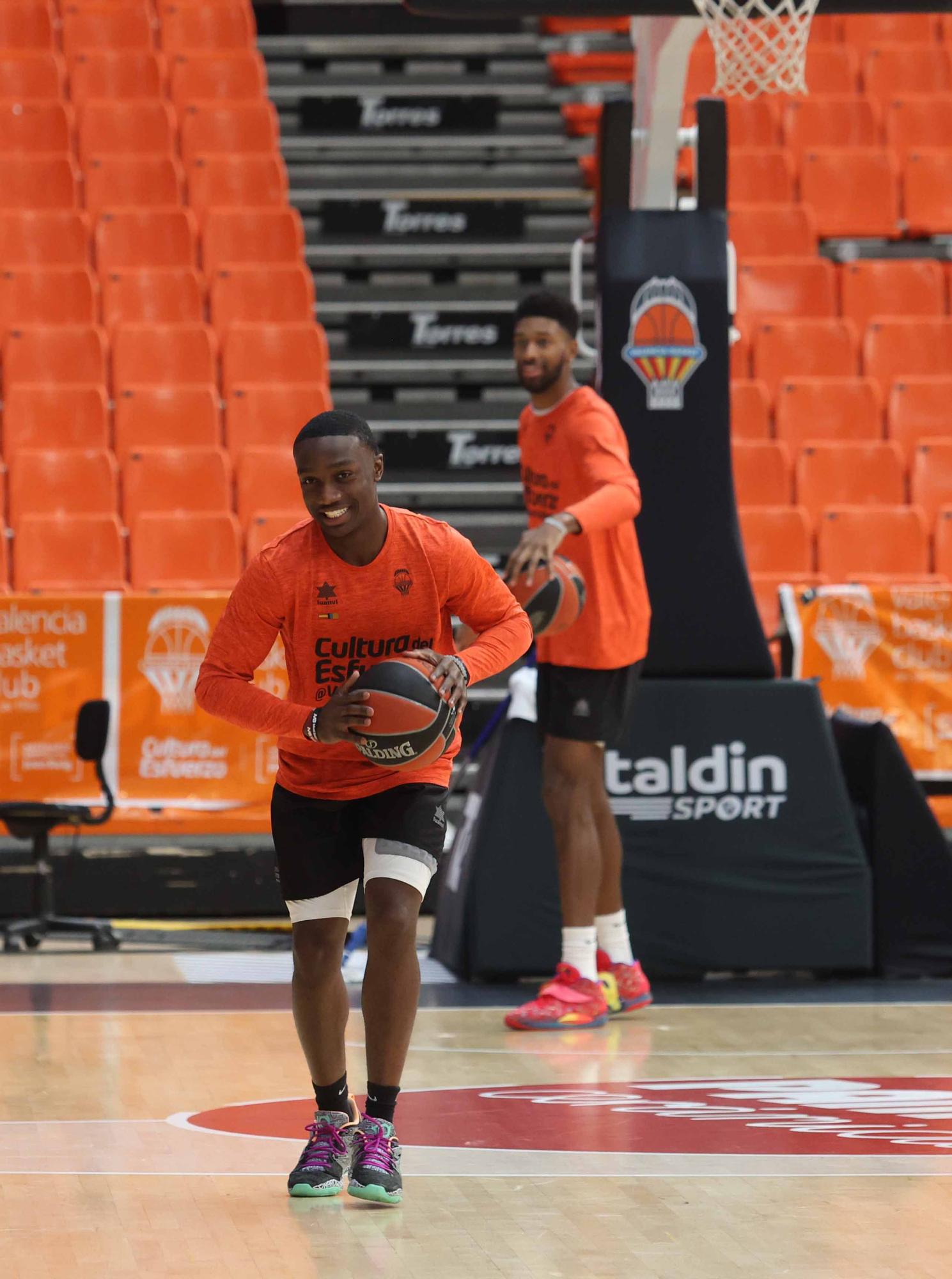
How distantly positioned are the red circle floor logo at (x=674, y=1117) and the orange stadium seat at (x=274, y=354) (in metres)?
7.13

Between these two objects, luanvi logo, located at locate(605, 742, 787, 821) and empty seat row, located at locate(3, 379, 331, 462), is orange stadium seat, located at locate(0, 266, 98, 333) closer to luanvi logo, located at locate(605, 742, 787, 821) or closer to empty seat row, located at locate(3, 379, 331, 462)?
empty seat row, located at locate(3, 379, 331, 462)

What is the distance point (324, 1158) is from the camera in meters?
4.19

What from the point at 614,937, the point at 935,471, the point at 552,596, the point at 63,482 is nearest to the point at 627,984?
the point at 614,937

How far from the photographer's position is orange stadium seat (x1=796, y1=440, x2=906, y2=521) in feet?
38.1

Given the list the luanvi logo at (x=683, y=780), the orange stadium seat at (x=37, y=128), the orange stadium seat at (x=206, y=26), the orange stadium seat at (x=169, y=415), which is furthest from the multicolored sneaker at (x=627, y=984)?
the orange stadium seat at (x=206, y=26)

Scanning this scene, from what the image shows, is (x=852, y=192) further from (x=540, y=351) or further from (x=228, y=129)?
(x=540, y=351)

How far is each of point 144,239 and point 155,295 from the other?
1.69 feet

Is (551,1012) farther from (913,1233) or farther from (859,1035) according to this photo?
(913,1233)

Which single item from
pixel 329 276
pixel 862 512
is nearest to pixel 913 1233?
pixel 862 512

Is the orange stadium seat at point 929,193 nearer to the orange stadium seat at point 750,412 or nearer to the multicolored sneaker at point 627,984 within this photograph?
the orange stadium seat at point 750,412

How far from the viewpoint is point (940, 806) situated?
370 inches

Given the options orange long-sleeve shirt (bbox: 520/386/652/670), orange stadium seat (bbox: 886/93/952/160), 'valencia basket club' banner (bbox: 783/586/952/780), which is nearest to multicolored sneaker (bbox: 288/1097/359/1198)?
orange long-sleeve shirt (bbox: 520/386/652/670)

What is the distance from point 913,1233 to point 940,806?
227 inches

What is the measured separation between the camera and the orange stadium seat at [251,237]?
12602 millimetres
